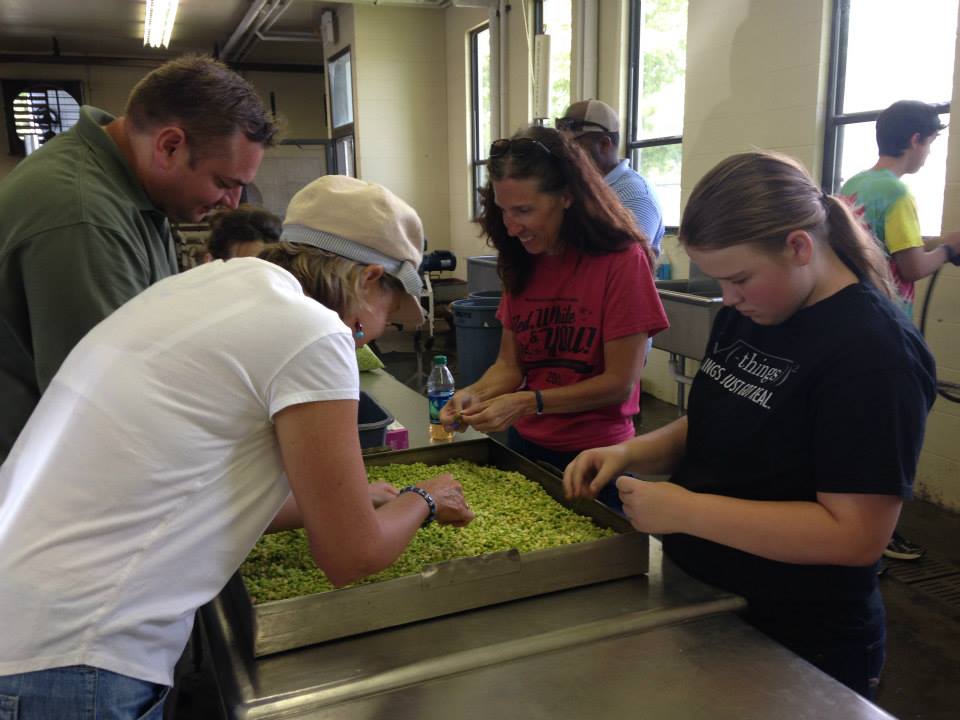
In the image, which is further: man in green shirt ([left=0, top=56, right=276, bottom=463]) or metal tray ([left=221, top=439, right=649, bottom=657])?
man in green shirt ([left=0, top=56, right=276, bottom=463])

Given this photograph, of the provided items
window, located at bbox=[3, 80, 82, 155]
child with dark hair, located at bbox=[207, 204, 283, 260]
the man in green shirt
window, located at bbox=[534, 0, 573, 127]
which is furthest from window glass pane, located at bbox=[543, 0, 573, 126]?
window, located at bbox=[3, 80, 82, 155]

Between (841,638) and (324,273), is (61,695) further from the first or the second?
(841,638)

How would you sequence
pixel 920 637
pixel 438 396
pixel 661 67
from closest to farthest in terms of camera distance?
pixel 438 396, pixel 920 637, pixel 661 67

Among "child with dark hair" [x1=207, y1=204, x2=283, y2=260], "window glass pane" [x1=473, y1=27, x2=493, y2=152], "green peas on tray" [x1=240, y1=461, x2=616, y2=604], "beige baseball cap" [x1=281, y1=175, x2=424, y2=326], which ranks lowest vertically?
"green peas on tray" [x1=240, y1=461, x2=616, y2=604]

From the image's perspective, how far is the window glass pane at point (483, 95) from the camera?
304 inches

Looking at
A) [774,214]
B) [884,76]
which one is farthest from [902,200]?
[774,214]

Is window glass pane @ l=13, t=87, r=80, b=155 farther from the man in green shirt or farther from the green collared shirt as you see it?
the green collared shirt

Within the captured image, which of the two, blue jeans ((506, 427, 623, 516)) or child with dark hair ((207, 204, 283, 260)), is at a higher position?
child with dark hair ((207, 204, 283, 260))

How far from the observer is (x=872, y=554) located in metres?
0.99

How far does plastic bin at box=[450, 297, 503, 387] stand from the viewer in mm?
3643

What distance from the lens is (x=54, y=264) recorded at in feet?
4.00

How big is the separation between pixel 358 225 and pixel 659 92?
179 inches

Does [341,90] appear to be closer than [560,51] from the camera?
No

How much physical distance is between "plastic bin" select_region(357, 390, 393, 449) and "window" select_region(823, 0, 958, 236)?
98.4 inches
